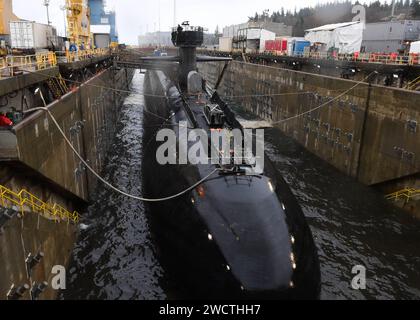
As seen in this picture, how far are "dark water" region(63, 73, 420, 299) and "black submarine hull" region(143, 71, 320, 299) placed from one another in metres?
1.41

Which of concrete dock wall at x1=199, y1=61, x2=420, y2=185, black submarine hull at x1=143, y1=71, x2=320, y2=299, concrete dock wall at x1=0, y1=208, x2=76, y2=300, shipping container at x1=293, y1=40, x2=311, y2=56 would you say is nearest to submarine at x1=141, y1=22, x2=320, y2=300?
black submarine hull at x1=143, y1=71, x2=320, y2=299

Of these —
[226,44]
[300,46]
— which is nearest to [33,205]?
[300,46]

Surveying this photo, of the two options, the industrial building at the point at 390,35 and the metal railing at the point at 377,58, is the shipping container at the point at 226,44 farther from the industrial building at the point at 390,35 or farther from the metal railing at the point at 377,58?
the metal railing at the point at 377,58

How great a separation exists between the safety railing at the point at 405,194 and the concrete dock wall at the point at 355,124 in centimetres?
100

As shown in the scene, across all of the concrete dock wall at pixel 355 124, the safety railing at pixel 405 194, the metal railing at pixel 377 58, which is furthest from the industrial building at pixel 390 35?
the safety railing at pixel 405 194

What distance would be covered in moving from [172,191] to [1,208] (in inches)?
260

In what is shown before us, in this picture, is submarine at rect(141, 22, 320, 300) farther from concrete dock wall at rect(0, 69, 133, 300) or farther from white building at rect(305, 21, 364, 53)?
white building at rect(305, 21, 364, 53)

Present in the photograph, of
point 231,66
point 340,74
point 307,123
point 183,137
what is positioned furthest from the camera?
point 231,66

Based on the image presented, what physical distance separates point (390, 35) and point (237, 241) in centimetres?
5997

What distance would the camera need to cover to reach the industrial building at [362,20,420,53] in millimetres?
55819

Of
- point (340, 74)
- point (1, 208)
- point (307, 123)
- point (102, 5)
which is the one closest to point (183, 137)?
point (1, 208)

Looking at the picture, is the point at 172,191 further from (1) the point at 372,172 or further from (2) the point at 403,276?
(1) the point at 372,172
